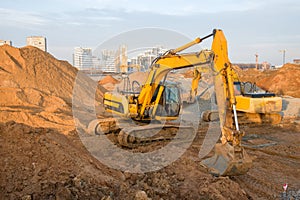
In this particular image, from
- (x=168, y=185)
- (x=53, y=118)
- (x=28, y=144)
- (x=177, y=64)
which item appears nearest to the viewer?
(x=168, y=185)

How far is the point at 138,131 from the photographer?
746cm

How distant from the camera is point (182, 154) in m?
6.71

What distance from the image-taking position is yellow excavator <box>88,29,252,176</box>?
4930 millimetres

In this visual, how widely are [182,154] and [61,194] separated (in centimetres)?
354

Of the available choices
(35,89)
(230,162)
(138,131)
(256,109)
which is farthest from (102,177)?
(35,89)

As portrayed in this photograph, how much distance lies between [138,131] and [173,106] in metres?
1.40

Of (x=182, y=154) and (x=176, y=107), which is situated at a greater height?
(x=176, y=107)

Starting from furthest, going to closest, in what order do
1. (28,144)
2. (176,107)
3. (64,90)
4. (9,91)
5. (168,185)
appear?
1. (64,90)
2. (9,91)
3. (176,107)
4. (28,144)
5. (168,185)

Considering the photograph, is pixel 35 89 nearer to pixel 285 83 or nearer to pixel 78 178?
pixel 78 178

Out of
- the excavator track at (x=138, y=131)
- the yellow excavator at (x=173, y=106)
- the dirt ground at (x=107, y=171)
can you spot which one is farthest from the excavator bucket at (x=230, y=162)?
the excavator track at (x=138, y=131)

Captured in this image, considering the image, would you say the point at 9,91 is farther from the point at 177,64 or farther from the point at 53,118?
the point at 177,64

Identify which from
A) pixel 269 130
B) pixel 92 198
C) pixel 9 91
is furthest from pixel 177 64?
pixel 9 91

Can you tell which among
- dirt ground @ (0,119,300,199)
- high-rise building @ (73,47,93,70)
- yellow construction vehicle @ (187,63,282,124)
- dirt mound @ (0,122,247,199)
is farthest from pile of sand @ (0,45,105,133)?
high-rise building @ (73,47,93,70)

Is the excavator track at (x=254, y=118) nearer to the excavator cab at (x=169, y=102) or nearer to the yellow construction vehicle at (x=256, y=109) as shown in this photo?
the yellow construction vehicle at (x=256, y=109)
